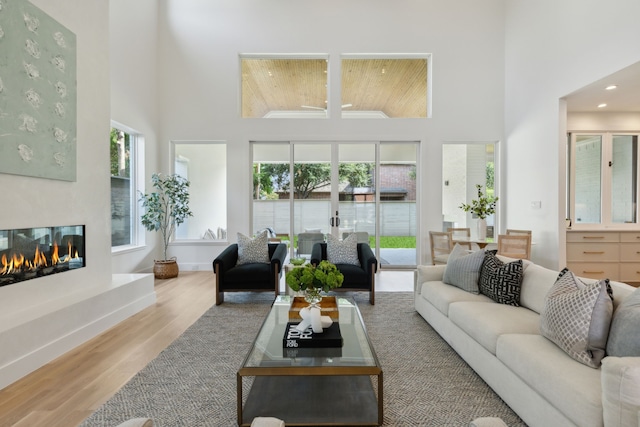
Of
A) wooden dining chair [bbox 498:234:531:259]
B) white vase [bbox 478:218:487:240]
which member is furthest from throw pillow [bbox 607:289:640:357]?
white vase [bbox 478:218:487:240]

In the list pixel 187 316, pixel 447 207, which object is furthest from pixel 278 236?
pixel 447 207

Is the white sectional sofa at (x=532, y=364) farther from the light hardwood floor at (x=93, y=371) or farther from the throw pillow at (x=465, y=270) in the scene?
the light hardwood floor at (x=93, y=371)

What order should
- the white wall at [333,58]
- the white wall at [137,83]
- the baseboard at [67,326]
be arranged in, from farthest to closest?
the white wall at [333,58] < the white wall at [137,83] < the baseboard at [67,326]

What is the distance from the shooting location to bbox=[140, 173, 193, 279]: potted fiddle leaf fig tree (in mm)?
5586

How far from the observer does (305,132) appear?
639 cm

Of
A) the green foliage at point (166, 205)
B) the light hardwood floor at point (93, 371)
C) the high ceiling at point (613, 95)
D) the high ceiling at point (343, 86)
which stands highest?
the high ceiling at point (343, 86)

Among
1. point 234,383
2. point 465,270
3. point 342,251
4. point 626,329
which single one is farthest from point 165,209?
point 626,329

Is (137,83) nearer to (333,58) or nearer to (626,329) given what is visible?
(333,58)

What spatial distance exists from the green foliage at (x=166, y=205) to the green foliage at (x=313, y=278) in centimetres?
399

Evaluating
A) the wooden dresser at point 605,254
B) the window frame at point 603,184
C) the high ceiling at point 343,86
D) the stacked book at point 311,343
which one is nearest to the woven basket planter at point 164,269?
the high ceiling at point 343,86

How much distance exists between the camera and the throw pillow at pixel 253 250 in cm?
456

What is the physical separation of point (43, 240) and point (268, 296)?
8.58 ft

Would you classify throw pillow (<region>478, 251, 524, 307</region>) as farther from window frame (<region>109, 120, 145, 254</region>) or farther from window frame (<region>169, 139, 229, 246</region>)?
window frame (<region>109, 120, 145, 254</region>)

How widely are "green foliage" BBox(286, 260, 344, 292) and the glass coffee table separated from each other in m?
0.38
